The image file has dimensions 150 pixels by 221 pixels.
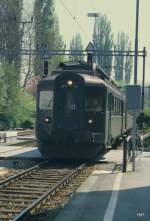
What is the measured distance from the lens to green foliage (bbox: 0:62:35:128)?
2415 inches

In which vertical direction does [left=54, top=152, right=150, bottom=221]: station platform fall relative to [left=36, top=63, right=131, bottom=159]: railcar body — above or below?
below

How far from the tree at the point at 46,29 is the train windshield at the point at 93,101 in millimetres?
55255

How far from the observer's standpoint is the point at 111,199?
42.0 ft

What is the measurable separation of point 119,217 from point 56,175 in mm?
7492

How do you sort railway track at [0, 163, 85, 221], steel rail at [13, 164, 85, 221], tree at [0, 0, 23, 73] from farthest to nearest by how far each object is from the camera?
tree at [0, 0, 23, 73]
railway track at [0, 163, 85, 221]
steel rail at [13, 164, 85, 221]

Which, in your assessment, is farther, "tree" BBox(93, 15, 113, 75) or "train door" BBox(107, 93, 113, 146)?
"tree" BBox(93, 15, 113, 75)

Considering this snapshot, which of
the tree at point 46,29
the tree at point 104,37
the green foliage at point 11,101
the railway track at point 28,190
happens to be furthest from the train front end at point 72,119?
the tree at point 104,37

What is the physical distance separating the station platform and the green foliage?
42799 mm

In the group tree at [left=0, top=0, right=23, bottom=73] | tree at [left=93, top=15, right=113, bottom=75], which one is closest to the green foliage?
tree at [left=0, top=0, right=23, bottom=73]

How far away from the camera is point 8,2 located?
72812 mm

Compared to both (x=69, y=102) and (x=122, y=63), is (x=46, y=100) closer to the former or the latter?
(x=69, y=102)

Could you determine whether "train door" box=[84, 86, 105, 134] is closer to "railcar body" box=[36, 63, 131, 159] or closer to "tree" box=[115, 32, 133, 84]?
"railcar body" box=[36, 63, 131, 159]

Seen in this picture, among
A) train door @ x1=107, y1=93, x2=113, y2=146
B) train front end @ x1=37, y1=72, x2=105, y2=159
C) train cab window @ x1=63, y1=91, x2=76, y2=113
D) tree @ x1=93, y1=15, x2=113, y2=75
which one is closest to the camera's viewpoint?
train front end @ x1=37, y1=72, x2=105, y2=159

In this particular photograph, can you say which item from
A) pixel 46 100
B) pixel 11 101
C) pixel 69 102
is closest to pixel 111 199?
pixel 69 102
